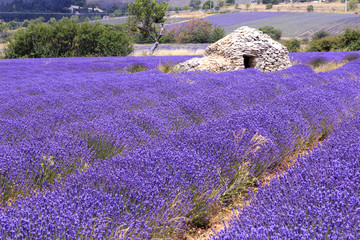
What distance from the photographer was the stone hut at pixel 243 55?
30.1 ft

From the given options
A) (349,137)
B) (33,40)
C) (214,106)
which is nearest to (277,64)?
(214,106)

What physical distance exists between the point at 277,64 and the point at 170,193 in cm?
888

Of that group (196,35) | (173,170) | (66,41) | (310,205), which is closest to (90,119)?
(173,170)

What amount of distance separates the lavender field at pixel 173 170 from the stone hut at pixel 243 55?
5200 millimetres

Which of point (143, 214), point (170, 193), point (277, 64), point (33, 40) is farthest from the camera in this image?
point (33, 40)

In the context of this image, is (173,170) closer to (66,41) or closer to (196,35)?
(66,41)

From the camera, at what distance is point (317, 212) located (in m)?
1.25

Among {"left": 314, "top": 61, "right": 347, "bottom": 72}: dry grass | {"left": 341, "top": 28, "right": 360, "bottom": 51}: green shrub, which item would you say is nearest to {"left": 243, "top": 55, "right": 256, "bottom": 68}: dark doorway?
{"left": 314, "top": 61, "right": 347, "bottom": 72}: dry grass

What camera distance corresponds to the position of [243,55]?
9.77 m

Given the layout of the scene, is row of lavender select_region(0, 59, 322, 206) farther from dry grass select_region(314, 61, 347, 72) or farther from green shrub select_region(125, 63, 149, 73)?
dry grass select_region(314, 61, 347, 72)

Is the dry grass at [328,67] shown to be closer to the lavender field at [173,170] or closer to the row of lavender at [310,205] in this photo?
the lavender field at [173,170]

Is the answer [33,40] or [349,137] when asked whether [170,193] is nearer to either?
[349,137]

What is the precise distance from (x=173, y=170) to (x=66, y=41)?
57.0 feet

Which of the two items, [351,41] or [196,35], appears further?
[196,35]
